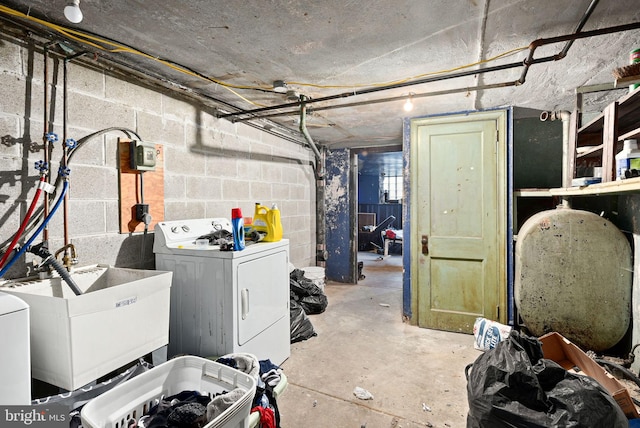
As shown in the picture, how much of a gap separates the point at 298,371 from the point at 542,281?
6.61 feet

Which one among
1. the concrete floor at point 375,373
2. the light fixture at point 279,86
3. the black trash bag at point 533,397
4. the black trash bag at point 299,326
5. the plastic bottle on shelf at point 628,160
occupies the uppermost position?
the light fixture at point 279,86

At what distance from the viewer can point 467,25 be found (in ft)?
5.10

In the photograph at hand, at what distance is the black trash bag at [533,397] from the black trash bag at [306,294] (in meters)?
2.06

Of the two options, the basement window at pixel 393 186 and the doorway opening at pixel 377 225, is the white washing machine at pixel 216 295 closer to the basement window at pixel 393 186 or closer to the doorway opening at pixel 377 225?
the doorway opening at pixel 377 225

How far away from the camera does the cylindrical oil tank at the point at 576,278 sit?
87.7 inches

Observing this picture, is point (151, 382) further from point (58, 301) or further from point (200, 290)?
point (200, 290)

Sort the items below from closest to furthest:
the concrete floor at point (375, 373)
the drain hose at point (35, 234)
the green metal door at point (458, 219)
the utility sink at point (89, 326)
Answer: the utility sink at point (89, 326) < the drain hose at point (35, 234) < the concrete floor at point (375, 373) < the green metal door at point (458, 219)

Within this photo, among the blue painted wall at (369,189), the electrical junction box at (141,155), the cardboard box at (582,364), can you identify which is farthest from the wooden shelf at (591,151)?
the blue painted wall at (369,189)

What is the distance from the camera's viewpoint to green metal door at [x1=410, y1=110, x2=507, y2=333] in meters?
2.78

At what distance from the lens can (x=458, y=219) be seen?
2898mm

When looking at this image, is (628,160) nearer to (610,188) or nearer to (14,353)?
(610,188)

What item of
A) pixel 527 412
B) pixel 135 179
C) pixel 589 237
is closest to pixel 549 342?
pixel 589 237

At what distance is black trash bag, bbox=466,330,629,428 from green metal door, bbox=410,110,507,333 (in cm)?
151

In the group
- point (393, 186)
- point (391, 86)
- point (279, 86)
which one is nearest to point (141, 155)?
point (279, 86)
